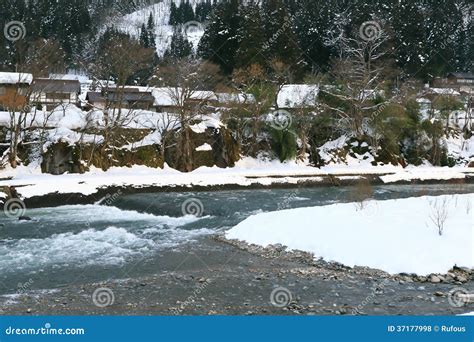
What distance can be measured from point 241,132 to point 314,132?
224 inches

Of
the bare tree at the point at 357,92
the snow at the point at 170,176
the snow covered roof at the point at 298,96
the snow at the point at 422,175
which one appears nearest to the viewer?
the snow at the point at 170,176

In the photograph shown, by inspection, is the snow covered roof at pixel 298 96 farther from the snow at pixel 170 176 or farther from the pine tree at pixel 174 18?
the pine tree at pixel 174 18

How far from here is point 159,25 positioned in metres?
135

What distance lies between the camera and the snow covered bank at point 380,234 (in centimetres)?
1018

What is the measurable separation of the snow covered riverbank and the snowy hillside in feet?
242

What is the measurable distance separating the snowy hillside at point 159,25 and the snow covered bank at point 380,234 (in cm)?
9027

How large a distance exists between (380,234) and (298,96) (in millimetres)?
25865

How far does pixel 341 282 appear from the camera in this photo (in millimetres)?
9477

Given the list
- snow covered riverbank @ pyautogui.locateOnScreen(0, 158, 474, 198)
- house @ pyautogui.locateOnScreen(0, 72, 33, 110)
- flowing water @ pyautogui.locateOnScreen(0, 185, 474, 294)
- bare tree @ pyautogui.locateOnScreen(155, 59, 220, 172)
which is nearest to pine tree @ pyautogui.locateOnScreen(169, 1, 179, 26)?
house @ pyautogui.locateOnScreen(0, 72, 33, 110)

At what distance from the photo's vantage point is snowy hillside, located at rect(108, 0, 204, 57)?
112 m

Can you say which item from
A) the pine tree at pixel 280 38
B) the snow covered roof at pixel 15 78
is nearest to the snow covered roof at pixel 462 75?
the pine tree at pixel 280 38

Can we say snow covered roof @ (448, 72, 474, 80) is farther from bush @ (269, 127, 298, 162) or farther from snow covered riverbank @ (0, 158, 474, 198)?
bush @ (269, 127, 298, 162)

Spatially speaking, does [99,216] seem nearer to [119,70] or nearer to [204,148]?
[204,148]

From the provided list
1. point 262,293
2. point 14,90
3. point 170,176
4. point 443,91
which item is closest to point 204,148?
point 170,176
